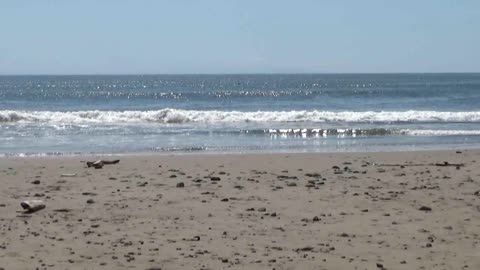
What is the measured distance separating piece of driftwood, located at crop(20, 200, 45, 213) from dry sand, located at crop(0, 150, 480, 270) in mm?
78

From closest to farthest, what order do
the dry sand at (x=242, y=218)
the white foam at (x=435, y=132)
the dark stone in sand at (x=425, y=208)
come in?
the dry sand at (x=242, y=218), the dark stone in sand at (x=425, y=208), the white foam at (x=435, y=132)

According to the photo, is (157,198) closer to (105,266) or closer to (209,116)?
(105,266)

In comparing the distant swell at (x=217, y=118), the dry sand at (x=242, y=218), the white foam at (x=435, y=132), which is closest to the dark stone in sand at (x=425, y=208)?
the dry sand at (x=242, y=218)

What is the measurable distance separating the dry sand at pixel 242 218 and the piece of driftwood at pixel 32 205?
8cm

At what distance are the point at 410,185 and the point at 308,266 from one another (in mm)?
4527

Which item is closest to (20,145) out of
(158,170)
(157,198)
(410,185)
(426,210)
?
(158,170)

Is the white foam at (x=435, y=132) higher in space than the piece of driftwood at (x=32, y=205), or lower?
lower

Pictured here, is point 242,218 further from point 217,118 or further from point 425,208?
point 217,118

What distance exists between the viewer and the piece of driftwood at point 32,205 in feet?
25.6

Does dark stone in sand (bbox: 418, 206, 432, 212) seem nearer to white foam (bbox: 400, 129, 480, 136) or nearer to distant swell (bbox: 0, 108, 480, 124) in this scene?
white foam (bbox: 400, 129, 480, 136)

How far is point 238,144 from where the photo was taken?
1794 cm

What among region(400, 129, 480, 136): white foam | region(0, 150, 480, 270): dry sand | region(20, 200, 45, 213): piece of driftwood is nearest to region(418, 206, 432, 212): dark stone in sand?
region(0, 150, 480, 270): dry sand

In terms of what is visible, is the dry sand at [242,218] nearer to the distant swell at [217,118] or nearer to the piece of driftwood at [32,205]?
the piece of driftwood at [32,205]

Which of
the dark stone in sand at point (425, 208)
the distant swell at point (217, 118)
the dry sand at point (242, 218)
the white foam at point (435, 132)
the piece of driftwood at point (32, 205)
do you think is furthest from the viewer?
the distant swell at point (217, 118)
